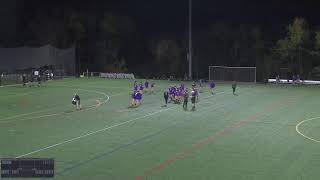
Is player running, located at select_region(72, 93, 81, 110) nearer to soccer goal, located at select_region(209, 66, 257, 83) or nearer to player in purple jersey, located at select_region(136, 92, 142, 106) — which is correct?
player in purple jersey, located at select_region(136, 92, 142, 106)

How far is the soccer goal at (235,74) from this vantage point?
7369 centimetres

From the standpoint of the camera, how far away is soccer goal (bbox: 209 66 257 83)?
73.7 meters

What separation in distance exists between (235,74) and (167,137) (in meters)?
46.8

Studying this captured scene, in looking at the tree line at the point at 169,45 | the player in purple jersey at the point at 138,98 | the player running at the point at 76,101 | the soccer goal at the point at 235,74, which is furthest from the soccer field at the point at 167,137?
the tree line at the point at 169,45

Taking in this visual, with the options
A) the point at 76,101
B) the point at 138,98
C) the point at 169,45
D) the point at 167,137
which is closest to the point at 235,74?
the point at 169,45

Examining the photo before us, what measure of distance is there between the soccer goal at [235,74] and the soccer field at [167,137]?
23660mm

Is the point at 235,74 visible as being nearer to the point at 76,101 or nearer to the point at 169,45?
the point at 169,45

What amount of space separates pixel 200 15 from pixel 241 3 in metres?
7.32

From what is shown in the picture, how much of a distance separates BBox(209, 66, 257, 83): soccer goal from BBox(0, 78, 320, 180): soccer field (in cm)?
2366

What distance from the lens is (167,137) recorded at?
28.9m

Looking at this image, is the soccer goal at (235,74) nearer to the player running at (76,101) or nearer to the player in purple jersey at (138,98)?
the player in purple jersey at (138,98)

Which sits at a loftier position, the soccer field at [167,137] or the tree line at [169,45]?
the tree line at [169,45]

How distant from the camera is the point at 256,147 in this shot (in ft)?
85.9

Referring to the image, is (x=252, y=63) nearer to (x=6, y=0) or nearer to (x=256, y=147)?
(x=6, y=0)
